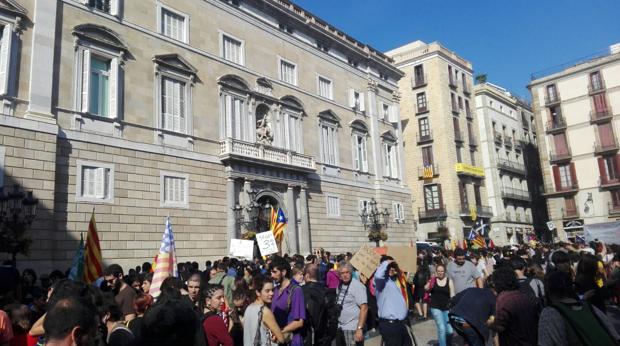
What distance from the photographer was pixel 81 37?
1720 centimetres

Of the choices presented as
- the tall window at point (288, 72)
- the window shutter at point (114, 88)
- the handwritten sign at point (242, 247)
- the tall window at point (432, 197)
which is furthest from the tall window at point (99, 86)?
the tall window at point (432, 197)

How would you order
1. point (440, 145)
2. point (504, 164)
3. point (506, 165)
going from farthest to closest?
1. point (506, 165)
2. point (504, 164)
3. point (440, 145)

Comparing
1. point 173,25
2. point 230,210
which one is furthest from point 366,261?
point 173,25

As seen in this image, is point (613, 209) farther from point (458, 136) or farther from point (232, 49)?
point (232, 49)

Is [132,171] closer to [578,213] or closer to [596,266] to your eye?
[596,266]

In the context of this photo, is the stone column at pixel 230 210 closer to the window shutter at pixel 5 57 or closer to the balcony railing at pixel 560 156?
the window shutter at pixel 5 57

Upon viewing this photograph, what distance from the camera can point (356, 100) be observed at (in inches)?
1271

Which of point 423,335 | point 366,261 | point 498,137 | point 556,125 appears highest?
point 556,125

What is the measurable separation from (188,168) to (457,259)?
13.7 m

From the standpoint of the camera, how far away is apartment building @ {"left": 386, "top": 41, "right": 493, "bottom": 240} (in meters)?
42.2

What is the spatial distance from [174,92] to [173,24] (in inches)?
131

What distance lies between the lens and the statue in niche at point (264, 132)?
24.3 m

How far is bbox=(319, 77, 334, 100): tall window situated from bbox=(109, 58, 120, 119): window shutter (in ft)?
45.3

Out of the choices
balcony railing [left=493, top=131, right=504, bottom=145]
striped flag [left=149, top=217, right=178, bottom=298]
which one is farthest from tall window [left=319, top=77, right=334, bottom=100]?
balcony railing [left=493, top=131, right=504, bottom=145]
